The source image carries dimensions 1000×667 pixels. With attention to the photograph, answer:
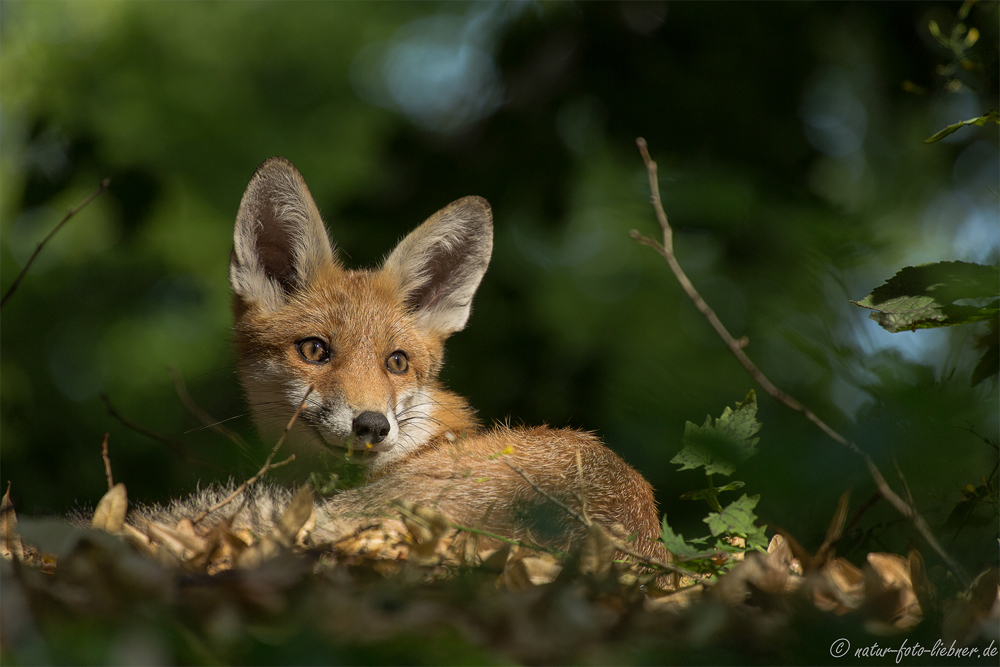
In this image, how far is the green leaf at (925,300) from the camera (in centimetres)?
161

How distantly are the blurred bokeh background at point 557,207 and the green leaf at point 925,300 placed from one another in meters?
0.08

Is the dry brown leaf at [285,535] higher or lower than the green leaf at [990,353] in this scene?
lower

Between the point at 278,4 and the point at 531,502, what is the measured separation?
22.1ft

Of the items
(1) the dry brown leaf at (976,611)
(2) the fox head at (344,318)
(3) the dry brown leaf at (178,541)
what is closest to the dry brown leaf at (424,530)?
(3) the dry brown leaf at (178,541)

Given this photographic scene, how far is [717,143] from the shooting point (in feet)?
10.6

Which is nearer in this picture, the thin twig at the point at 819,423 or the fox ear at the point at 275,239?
the thin twig at the point at 819,423

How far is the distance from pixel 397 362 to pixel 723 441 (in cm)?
209

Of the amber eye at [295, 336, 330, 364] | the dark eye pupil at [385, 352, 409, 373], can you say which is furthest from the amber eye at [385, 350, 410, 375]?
the amber eye at [295, 336, 330, 364]

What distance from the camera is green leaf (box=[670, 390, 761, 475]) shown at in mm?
1080

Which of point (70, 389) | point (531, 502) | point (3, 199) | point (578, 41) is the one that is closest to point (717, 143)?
point (578, 41)

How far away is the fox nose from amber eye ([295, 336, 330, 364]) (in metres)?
0.48

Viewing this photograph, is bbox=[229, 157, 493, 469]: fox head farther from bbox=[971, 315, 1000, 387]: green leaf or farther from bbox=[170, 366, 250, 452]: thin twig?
bbox=[971, 315, 1000, 387]: green leaf

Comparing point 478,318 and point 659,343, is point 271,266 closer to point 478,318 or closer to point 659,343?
point 478,318

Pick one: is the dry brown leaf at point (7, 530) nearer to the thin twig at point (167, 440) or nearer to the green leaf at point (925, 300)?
the thin twig at point (167, 440)
